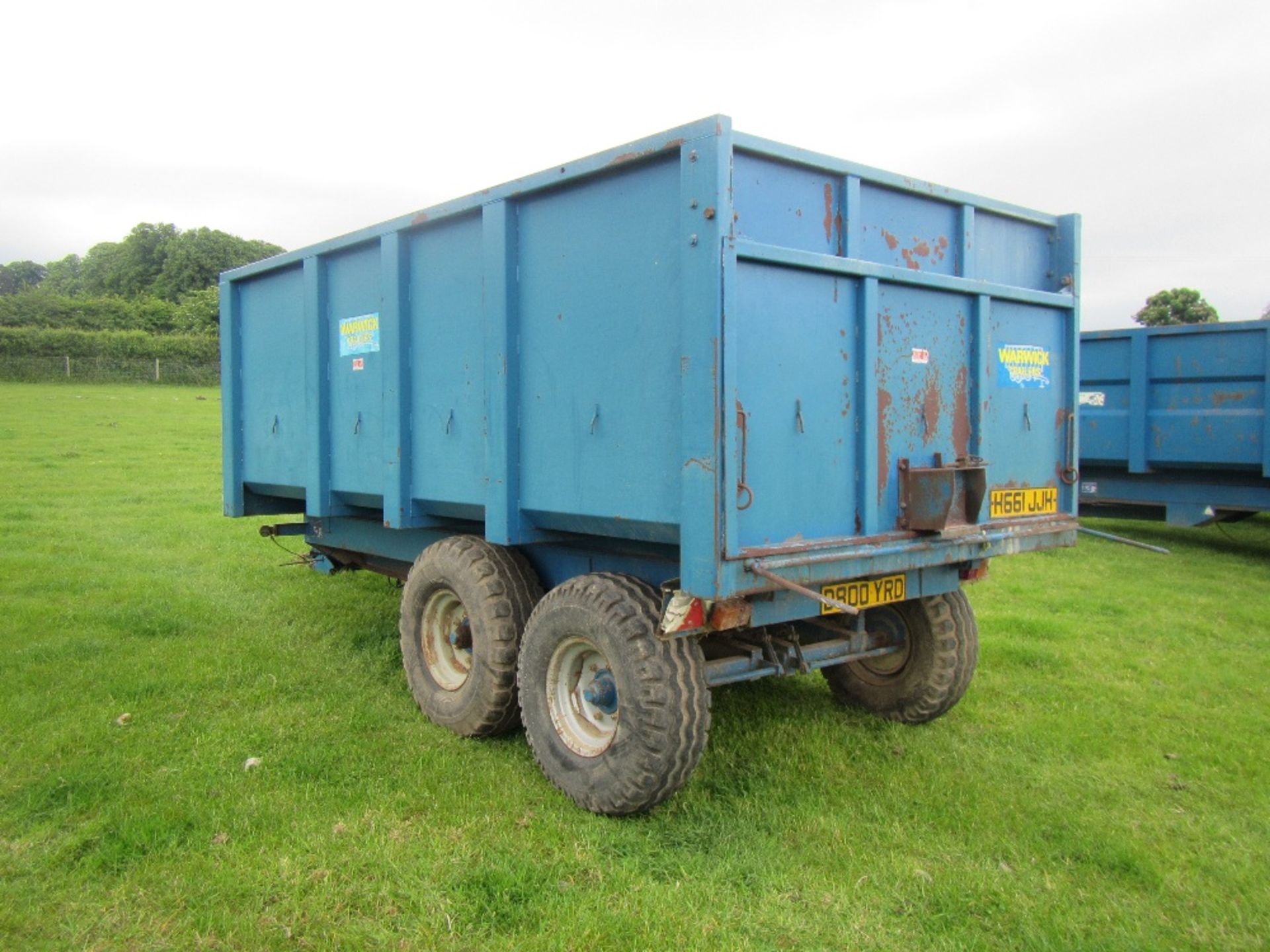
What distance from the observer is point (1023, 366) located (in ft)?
15.0

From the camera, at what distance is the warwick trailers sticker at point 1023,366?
448cm

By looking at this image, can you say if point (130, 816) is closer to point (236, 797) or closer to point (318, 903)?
point (236, 797)

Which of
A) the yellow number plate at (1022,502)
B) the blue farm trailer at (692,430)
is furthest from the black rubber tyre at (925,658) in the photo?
the yellow number plate at (1022,502)

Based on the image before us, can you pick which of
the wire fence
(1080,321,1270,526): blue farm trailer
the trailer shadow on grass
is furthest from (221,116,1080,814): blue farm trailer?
the wire fence

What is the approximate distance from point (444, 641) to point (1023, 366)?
11.0 ft

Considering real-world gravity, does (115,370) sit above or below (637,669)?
above

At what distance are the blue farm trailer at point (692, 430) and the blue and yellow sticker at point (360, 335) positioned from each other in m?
0.02

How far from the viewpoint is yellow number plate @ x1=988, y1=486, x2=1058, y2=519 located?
4.40 meters

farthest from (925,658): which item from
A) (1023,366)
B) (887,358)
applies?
(887,358)

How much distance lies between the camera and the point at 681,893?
3242 mm

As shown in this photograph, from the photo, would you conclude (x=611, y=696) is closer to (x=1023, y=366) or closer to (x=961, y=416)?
(x=961, y=416)

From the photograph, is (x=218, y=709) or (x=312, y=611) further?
(x=312, y=611)

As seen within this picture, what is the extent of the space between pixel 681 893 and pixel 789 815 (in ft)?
2.58

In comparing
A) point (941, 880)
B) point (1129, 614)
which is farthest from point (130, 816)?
point (1129, 614)
